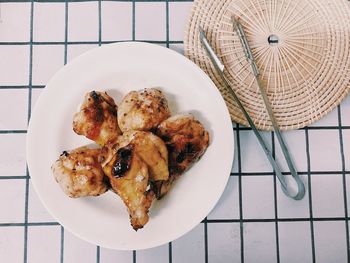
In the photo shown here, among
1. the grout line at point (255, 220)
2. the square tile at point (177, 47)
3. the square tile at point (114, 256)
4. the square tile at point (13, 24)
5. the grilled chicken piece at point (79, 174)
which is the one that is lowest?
the square tile at point (114, 256)

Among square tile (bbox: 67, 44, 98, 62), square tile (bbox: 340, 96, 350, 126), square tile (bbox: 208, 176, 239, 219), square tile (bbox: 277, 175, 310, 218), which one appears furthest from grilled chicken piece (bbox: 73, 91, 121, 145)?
square tile (bbox: 340, 96, 350, 126)

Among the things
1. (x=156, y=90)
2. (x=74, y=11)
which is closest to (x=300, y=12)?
(x=156, y=90)

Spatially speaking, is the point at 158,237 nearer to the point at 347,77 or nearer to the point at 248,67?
the point at 248,67

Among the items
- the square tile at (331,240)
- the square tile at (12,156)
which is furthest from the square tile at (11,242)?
the square tile at (331,240)

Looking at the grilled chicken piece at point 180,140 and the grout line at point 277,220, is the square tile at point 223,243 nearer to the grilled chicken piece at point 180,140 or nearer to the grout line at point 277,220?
the grout line at point 277,220

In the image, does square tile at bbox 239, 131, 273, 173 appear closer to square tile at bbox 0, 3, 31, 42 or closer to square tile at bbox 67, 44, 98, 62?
square tile at bbox 67, 44, 98, 62

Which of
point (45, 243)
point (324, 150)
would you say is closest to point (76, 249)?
point (45, 243)

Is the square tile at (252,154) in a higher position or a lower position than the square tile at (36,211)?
higher
